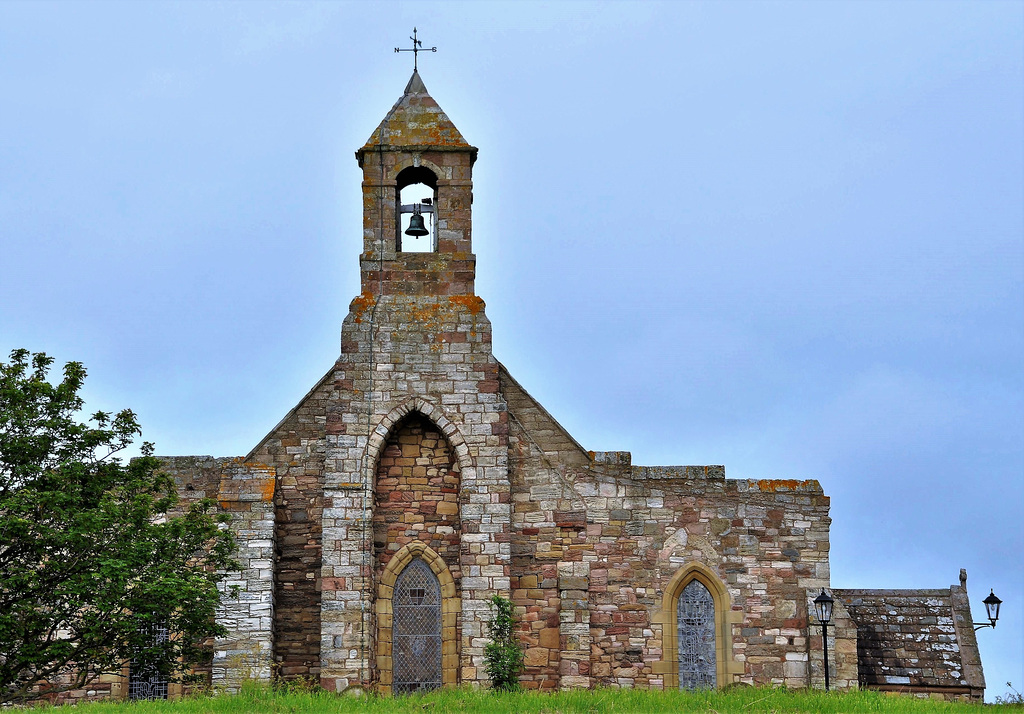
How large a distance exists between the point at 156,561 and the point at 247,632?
278 cm

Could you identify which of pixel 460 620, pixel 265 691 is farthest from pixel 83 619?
pixel 460 620

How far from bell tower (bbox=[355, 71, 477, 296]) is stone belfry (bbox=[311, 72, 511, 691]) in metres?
Answer: 0.02

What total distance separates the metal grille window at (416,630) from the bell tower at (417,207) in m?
4.94

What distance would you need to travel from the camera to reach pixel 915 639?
27.3 m

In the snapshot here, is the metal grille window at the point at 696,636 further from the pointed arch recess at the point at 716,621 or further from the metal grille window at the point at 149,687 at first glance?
the metal grille window at the point at 149,687

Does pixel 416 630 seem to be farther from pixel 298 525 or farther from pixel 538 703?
pixel 538 703

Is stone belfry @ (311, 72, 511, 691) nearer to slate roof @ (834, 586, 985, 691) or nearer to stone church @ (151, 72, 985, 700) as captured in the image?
stone church @ (151, 72, 985, 700)

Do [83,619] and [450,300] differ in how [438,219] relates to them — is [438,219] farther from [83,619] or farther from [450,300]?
[83,619]

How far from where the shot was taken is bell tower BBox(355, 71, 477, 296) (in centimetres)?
2598

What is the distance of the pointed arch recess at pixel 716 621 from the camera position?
2455 cm

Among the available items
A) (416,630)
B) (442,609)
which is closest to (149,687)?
(416,630)

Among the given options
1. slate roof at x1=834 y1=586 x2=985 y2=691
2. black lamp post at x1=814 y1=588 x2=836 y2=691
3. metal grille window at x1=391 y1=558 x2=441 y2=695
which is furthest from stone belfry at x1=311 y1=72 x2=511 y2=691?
slate roof at x1=834 y1=586 x2=985 y2=691

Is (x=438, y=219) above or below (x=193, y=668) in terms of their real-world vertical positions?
above

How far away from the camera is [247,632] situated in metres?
24.0
